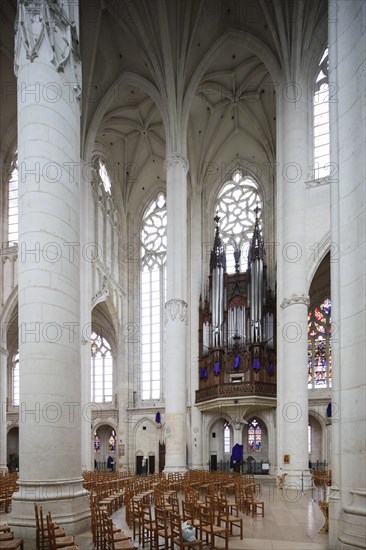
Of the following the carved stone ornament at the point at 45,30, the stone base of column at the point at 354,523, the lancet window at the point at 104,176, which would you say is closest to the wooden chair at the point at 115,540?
the stone base of column at the point at 354,523

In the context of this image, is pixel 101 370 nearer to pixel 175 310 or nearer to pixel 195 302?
pixel 195 302

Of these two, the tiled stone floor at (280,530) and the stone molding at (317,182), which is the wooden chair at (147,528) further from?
the stone molding at (317,182)

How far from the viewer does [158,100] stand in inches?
1162

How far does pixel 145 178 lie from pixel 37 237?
92.8 ft

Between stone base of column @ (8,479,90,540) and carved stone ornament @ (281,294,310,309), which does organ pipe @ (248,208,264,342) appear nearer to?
carved stone ornament @ (281,294,310,309)

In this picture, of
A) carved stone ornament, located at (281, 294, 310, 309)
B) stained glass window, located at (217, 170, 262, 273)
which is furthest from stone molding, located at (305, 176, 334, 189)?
stained glass window, located at (217, 170, 262, 273)

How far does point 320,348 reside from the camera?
34.3 m

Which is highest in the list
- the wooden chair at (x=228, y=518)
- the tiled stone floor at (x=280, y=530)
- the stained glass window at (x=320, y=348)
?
the stained glass window at (x=320, y=348)

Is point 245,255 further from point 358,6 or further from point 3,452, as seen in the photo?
point 358,6

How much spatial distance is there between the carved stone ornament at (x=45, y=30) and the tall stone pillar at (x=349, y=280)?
6.77m

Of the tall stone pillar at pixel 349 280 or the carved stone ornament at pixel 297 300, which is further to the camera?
the carved stone ornament at pixel 297 300

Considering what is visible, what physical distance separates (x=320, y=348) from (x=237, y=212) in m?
10.4

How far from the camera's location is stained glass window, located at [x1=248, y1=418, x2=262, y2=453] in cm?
3416

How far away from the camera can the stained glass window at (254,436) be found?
34.2 m
